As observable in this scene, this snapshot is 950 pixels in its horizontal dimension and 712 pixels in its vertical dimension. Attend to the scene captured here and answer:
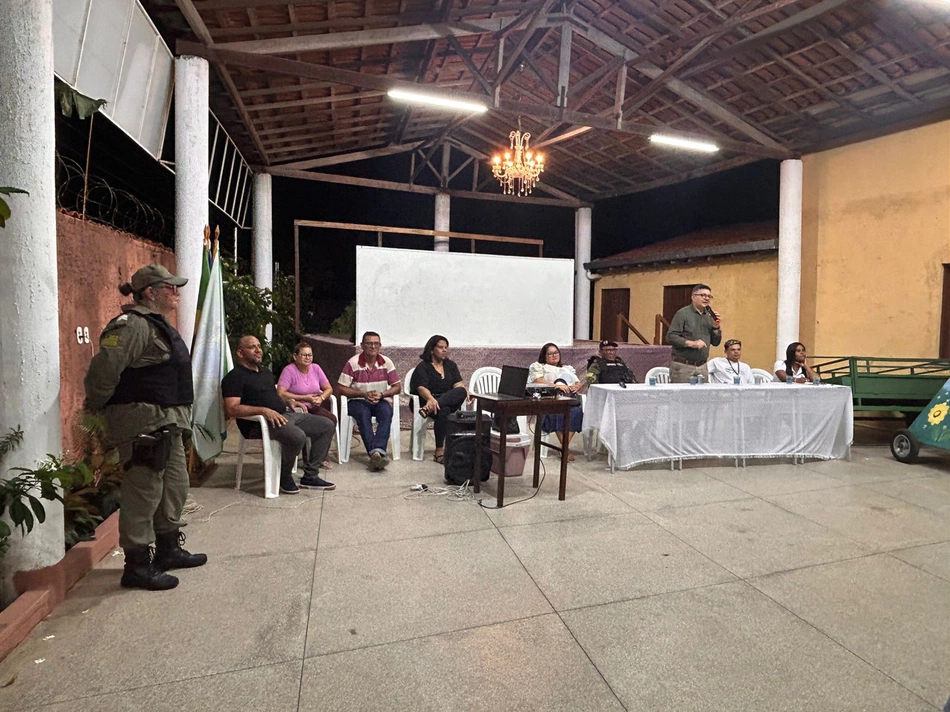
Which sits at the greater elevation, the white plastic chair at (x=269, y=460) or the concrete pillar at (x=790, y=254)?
the concrete pillar at (x=790, y=254)

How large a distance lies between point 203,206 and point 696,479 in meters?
5.22

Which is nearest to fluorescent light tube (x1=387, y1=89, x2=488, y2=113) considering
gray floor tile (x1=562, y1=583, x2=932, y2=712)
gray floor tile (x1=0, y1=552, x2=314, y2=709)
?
gray floor tile (x1=0, y1=552, x2=314, y2=709)

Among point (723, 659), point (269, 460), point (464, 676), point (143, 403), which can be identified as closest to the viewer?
point (464, 676)

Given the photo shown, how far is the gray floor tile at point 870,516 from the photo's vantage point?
3496 millimetres

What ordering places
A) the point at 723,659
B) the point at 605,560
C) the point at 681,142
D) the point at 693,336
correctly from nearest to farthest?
the point at 723,659, the point at 605,560, the point at 693,336, the point at 681,142

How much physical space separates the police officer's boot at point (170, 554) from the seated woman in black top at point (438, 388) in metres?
2.47

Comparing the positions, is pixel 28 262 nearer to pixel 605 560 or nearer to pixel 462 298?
pixel 605 560

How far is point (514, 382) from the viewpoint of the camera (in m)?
4.23

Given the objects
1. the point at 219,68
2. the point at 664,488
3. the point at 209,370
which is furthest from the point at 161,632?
the point at 219,68

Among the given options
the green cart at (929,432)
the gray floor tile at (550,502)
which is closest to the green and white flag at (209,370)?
the gray floor tile at (550,502)

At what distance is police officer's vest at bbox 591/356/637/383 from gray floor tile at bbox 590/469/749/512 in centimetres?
93

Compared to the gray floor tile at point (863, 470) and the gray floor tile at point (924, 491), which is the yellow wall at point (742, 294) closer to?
the gray floor tile at point (863, 470)

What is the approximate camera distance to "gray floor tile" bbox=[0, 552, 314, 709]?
2.04 metres

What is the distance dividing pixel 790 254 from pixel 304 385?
26.2 ft
